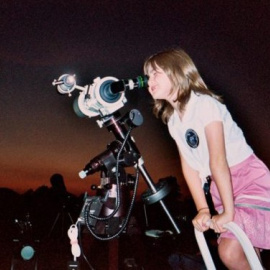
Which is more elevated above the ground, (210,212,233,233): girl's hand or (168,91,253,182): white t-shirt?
(168,91,253,182): white t-shirt

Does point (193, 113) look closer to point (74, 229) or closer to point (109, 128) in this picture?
point (109, 128)

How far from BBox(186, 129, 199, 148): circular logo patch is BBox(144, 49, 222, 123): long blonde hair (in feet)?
0.34

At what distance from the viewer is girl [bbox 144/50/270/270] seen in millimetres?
1448

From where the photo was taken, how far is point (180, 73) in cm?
166

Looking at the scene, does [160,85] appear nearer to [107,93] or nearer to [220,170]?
[107,93]

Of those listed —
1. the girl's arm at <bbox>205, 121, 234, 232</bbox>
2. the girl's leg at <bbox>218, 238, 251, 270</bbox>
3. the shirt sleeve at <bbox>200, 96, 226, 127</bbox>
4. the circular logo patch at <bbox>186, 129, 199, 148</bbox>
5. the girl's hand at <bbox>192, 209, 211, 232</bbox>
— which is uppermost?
the shirt sleeve at <bbox>200, 96, 226, 127</bbox>

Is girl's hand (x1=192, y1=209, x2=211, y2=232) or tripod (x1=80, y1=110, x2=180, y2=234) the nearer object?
girl's hand (x1=192, y1=209, x2=211, y2=232)

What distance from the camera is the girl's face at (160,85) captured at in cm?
163

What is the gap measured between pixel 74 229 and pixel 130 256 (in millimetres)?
363

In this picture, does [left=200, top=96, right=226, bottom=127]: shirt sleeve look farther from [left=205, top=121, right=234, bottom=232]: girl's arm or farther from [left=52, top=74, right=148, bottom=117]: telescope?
[left=52, top=74, right=148, bottom=117]: telescope

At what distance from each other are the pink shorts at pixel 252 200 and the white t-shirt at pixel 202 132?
52 mm

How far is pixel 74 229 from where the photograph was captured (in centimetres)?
165

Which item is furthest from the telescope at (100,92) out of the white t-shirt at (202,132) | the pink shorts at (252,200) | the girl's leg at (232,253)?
the girl's leg at (232,253)

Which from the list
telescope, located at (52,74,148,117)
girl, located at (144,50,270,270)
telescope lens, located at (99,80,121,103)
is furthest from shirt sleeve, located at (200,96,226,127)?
telescope lens, located at (99,80,121,103)
